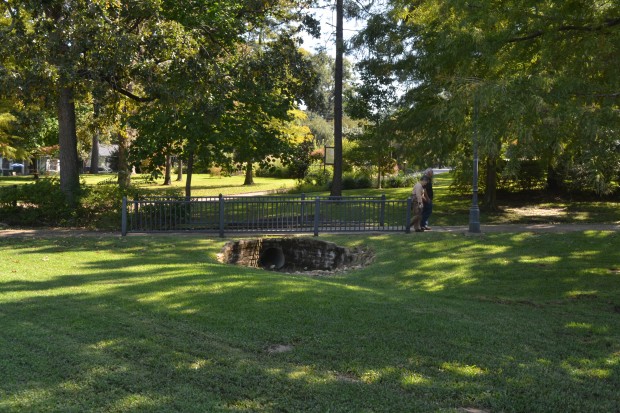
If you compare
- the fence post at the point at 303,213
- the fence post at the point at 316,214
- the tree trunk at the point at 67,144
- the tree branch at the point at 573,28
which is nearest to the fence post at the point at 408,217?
the fence post at the point at 316,214

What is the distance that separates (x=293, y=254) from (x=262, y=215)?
4.88ft

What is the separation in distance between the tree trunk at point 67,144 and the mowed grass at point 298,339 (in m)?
7.55

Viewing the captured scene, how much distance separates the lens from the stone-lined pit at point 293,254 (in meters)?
15.2

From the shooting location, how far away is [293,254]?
16.3 m

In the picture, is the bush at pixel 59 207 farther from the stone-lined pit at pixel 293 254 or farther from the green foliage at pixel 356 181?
the green foliage at pixel 356 181

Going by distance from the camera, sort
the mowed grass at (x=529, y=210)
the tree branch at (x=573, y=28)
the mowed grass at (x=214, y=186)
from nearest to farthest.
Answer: the tree branch at (x=573, y=28), the mowed grass at (x=529, y=210), the mowed grass at (x=214, y=186)

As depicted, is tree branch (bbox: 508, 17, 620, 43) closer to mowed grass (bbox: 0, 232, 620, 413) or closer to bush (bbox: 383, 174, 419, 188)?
mowed grass (bbox: 0, 232, 620, 413)

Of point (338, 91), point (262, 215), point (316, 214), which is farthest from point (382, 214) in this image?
point (338, 91)

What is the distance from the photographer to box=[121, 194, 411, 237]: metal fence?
16.7 m

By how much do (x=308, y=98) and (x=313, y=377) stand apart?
1998cm

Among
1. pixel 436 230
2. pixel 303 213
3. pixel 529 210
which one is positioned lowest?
pixel 436 230

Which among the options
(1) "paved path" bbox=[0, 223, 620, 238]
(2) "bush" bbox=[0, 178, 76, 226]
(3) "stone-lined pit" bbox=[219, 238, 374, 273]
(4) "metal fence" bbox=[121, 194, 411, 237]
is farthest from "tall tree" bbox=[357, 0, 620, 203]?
(2) "bush" bbox=[0, 178, 76, 226]

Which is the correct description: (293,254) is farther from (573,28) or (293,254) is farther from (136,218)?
(573,28)

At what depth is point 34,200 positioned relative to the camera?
18719 millimetres
